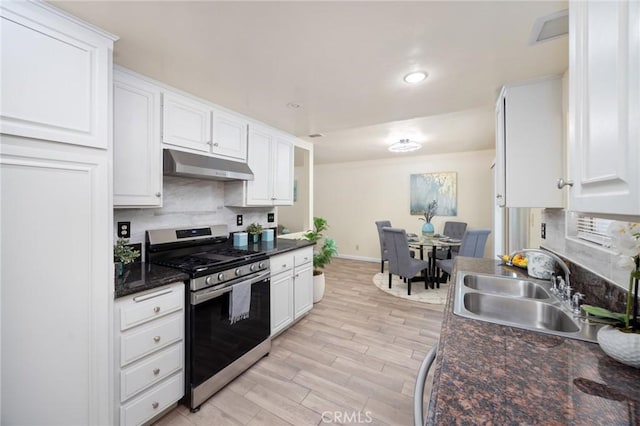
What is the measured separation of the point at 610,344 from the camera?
791mm

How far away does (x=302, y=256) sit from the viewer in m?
2.83

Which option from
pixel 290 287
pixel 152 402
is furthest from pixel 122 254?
pixel 290 287

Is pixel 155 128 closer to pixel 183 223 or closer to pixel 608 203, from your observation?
pixel 183 223

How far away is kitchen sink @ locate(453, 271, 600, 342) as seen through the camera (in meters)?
1.04

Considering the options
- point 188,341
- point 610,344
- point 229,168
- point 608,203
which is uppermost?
point 229,168

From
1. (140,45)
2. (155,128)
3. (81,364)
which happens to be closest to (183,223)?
(155,128)

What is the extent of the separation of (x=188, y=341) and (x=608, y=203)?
82.8 inches

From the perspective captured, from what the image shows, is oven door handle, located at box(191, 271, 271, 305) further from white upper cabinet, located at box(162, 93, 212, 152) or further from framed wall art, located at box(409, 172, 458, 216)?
framed wall art, located at box(409, 172, 458, 216)

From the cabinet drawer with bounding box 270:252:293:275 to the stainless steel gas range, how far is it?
14 centimetres

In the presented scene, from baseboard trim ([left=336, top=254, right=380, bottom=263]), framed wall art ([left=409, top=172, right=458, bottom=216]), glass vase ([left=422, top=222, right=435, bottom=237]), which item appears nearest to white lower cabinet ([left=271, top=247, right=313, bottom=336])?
glass vase ([left=422, top=222, right=435, bottom=237])

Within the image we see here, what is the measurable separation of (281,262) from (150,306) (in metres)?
1.18

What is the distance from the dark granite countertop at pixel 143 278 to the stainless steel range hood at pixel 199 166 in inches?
28.4

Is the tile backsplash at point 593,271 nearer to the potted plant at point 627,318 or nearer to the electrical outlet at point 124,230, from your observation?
the potted plant at point 627,318

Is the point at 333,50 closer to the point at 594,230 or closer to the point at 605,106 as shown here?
the point at 605,106
